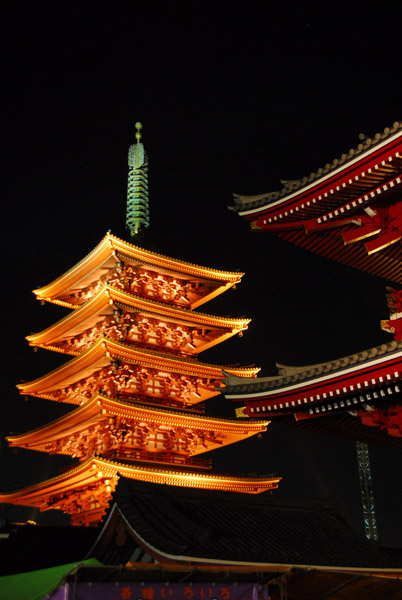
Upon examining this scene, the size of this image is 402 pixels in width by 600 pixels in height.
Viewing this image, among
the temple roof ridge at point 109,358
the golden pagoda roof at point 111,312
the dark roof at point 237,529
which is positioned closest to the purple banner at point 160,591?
the dark roof at point 237,529

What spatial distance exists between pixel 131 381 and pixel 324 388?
14819mm

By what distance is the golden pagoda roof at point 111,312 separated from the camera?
26.1m

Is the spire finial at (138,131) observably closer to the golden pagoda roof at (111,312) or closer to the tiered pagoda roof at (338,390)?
the golden pagoda roof at (111,312)

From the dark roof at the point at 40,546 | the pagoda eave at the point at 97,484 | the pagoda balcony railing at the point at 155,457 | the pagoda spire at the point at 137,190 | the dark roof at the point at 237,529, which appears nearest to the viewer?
the dark roof at the point at 237,529

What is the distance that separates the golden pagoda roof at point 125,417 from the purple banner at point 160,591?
55.4 ft

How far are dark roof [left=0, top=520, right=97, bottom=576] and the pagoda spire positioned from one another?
15532 millimetres

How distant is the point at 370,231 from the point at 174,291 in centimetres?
1647

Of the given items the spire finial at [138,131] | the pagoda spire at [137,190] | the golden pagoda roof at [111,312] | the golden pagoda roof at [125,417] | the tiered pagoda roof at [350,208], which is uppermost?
the spire finial at [138,131]

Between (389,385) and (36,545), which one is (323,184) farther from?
(36,545)

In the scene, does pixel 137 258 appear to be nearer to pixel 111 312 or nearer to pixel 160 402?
pixel 111 312

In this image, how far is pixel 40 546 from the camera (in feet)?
67.2

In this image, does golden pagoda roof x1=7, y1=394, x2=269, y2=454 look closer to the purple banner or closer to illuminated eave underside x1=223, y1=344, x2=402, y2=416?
illuminated eave underside x1=223, y1=344, x2=402, y2=416

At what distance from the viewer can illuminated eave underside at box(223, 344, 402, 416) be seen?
12.2 meters

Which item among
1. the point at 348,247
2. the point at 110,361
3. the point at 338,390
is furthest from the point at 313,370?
the point at 110,361
